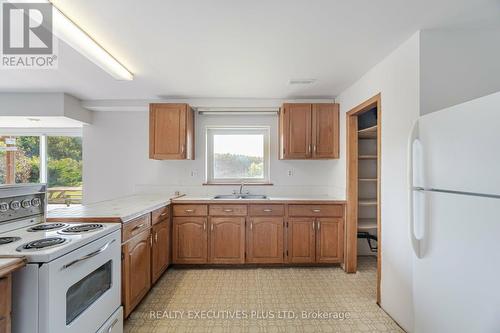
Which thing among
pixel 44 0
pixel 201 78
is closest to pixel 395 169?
pixel 201 78

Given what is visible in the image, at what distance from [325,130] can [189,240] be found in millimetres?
2375

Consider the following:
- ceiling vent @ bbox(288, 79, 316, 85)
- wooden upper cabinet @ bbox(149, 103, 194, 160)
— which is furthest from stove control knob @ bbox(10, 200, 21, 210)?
ceiling vent @ bbox(288, 79, 316, 85)

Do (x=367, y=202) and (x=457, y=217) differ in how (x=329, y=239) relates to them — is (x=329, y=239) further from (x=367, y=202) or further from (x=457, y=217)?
(x=457, y=217)

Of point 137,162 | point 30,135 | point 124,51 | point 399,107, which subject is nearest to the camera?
point 399,107

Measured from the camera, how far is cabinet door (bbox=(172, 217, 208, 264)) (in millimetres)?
3117

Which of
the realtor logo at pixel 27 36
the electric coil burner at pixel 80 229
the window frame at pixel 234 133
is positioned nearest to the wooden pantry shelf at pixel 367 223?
the window frame at pixel 234 133

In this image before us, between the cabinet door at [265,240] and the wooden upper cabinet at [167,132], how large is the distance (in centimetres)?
138

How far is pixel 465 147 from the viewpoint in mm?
1257

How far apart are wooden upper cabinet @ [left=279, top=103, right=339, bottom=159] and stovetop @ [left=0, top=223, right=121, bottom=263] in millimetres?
2360

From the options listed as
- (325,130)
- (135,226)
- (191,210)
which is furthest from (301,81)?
(135,226)

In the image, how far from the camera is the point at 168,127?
335cm

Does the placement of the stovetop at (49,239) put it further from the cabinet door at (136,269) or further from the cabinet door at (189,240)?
the cabinet door at (189,240)

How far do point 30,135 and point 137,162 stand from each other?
2.00 metres

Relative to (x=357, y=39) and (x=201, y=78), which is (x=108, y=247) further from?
(x=357, y=39)
